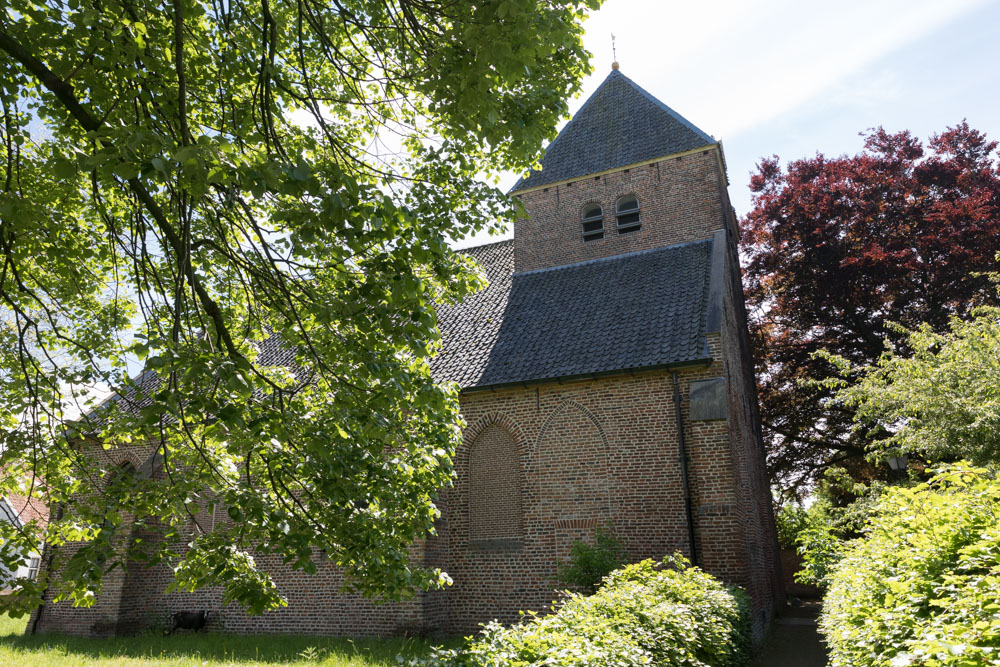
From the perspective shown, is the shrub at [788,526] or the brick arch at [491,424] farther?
the shrub at [788,526]

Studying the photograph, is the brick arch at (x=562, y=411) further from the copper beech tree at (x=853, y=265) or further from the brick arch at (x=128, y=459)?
the brick arch at (x=128, y=459)

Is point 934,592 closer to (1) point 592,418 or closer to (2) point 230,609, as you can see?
(1) point 592,418

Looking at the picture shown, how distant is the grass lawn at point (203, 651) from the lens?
31.6ft

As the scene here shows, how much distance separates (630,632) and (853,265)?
1767 cm

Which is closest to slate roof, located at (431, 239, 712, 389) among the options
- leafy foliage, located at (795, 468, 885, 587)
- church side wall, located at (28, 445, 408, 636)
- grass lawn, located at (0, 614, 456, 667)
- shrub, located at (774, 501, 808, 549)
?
leafy foliage, located at (795, 468, 885, 587)

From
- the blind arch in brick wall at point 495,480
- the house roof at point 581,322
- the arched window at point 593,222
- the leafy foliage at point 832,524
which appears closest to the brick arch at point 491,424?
the blind arch in brick wall at point 495,480

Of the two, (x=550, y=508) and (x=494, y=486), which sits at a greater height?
(x=494, y=486)

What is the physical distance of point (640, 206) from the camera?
52.9 ft

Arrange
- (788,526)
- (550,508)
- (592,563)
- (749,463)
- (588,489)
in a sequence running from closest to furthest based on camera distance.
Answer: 1. (592,563)
2. (588,489)
3. (550,508)
4. (749,463)
5. (788,526)

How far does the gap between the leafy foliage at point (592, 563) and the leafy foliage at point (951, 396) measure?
16.4 ft

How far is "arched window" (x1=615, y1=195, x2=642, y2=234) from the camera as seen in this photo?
1617 cm

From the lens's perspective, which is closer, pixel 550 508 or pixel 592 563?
pixel 592 563

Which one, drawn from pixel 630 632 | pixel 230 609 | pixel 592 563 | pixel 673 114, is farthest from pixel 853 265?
pixel 230 609

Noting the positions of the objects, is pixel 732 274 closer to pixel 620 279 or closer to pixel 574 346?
pixel 620 279
